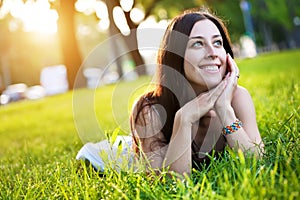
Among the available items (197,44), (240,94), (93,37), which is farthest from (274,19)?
(197,44)

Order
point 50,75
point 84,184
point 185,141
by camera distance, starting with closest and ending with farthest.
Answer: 1. point 84,184
2. point 185,141
3. point 50,75

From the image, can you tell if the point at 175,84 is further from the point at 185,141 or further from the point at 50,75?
the point at 50,75

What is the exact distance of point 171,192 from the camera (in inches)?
87.7

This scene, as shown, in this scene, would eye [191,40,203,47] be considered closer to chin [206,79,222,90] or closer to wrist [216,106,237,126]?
chin [206,79,222,90]

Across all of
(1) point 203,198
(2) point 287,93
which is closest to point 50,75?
(2) point 287,93

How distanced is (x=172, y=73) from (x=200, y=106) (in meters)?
0.39

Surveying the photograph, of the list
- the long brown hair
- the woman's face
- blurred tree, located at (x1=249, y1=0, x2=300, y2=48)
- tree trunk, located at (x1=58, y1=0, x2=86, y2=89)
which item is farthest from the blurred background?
the woman's face

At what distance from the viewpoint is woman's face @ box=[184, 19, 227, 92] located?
9.05ft

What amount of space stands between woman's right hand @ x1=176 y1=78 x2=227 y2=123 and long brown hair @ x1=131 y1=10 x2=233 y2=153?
25 centimetres

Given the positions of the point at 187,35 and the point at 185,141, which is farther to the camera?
the point at 187,35

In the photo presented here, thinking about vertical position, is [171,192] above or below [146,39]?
below

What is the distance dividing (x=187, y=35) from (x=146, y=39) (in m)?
0.95

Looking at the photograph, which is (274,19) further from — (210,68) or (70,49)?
(210,68)

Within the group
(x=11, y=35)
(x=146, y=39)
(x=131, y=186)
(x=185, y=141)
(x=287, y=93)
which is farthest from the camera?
(x=11, y=35)
